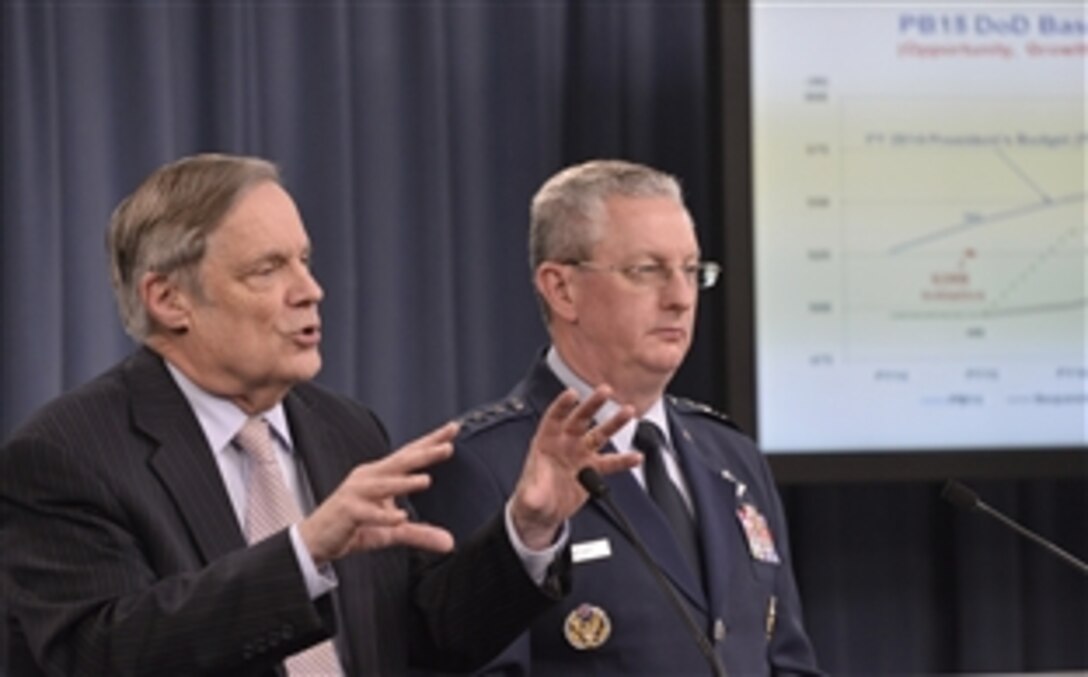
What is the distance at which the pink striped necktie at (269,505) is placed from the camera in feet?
8.60

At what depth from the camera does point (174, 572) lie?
8.23 ft

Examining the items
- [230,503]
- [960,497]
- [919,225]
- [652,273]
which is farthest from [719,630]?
[919,225]

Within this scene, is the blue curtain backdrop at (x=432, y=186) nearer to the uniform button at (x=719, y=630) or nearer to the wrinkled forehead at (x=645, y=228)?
the wrinkled forehead at (x=645, y=228)

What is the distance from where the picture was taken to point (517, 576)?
8.71ft

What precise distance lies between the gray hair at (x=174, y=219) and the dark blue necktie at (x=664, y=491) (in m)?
0.82

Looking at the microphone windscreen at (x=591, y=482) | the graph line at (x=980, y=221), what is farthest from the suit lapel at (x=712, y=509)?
the graph line at (x=980, y=221)

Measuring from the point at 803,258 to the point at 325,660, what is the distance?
6.75 feet

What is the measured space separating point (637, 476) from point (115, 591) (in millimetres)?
984

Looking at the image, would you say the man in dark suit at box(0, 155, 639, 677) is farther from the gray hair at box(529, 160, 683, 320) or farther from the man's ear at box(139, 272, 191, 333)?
the gray hair at box(529, 160, 683, 320)

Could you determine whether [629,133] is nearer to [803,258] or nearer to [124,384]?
[803,258]

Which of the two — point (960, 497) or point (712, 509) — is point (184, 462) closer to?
point (712, 509)

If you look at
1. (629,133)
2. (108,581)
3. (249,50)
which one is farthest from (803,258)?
(108,581)

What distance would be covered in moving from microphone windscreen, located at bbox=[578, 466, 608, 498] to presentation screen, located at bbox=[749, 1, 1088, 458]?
1.84 meters

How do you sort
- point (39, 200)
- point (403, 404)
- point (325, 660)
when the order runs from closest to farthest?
point (325, 660)
point (39, 200)
point (403, 404)
